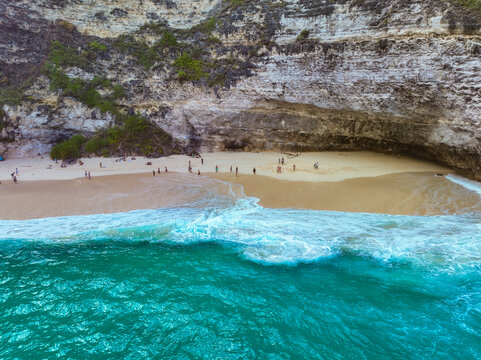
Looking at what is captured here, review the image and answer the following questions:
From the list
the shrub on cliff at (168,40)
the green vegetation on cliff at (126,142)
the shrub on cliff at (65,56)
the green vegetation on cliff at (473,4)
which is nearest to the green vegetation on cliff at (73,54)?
the shrub on cliff at (65,56)

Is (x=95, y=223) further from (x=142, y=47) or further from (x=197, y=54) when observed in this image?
(x=142, y=47)

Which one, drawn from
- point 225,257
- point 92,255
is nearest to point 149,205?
point 92,255

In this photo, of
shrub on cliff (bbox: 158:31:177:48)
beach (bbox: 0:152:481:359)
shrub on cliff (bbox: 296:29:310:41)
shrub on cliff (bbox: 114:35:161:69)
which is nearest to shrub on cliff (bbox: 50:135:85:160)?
beach (bbox: 0:152:481:359)

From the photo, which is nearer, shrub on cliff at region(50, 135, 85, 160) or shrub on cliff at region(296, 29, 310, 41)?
shrub on cliff at region(296, 29, 310, 41)

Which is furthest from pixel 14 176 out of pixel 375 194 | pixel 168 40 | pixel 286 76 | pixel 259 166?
pixel 375 194

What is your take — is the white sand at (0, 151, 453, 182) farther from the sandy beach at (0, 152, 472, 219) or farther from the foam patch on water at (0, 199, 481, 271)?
the foam patch on water at (0, 199, 481, 271)

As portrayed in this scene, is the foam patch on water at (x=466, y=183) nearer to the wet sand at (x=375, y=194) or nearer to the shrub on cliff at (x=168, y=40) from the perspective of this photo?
the wet sand at (x=375, y=194)
